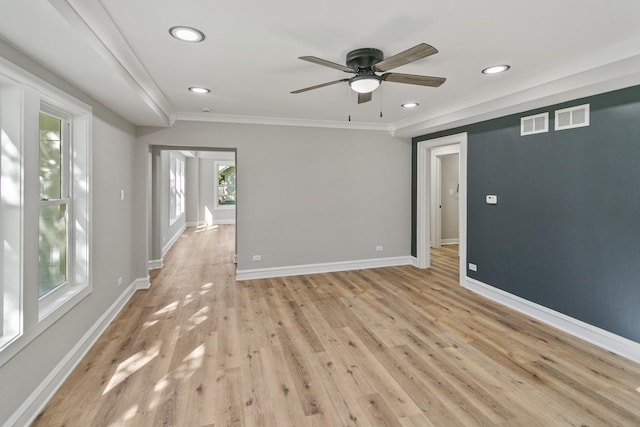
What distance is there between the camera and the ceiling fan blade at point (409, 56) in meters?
1.90

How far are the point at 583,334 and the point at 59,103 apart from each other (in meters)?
4.90

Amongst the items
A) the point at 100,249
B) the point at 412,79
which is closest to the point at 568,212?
the point at 412,79

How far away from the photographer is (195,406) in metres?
2.06

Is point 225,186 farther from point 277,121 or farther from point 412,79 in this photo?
point 412,79

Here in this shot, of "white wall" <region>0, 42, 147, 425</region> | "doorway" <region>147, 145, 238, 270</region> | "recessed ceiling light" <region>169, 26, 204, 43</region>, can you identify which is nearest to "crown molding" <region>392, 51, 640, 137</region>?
"recessed ceiling light" <region>169, 26, 204, 43</region>

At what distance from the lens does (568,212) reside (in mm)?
3152

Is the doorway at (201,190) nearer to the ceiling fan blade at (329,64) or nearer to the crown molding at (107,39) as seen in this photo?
the crown molding at (107,39)

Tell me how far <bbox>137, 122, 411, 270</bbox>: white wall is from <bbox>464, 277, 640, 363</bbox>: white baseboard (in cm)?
193

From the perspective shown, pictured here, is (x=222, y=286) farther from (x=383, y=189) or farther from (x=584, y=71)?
(x=584, y=71)

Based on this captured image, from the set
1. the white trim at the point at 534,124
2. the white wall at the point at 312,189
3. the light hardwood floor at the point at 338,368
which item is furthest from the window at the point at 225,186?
the white trim at the point at 534,124

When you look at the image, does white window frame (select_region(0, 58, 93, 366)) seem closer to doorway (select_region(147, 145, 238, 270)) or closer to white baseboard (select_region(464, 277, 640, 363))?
white baseboard (select_region(464, 277, 640, 363))

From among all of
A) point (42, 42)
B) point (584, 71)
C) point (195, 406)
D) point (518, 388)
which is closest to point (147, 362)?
point (195, 406)

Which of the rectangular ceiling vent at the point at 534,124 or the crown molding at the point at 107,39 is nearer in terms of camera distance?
the crown molding at the point at 107,39

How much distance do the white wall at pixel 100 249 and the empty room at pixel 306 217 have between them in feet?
0.09
